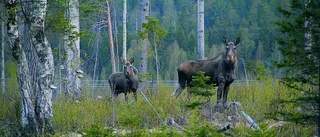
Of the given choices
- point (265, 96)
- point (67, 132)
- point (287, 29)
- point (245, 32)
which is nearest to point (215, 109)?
point (265, 96)

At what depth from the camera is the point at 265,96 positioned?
14.2 metres

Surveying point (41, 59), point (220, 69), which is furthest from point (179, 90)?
point (41, 59)

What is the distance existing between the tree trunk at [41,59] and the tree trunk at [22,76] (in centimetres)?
17

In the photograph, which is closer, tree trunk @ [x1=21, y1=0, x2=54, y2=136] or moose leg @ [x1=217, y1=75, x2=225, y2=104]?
tree trunk @ [x1=21, y1=0, x2=54, y2=136]

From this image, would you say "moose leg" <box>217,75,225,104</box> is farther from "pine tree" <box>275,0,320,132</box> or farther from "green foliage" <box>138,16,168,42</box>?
"pine tree" <box>275,0,320,132</box>

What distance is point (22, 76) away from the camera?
1183cm

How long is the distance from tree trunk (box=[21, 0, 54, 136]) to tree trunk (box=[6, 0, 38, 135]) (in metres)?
0.17

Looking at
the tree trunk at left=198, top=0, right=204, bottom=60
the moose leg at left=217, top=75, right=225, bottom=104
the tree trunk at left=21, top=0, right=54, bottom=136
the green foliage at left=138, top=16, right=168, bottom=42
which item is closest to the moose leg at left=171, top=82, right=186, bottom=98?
the moose leg at left=217, top=75, right=225, bottom=104

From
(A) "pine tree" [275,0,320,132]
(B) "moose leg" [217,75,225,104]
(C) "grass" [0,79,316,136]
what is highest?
(A) "pine tree" [275,0,320,132]

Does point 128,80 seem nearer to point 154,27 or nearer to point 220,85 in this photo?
point 154,27

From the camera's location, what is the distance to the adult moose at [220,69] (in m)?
15.1

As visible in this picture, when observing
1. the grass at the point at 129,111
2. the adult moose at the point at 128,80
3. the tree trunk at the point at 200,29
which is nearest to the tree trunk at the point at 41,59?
the grass at the point at 129,111

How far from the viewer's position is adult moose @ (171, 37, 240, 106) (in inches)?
596

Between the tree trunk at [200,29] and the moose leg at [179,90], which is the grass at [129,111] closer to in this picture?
the moose leg at [179,90]
